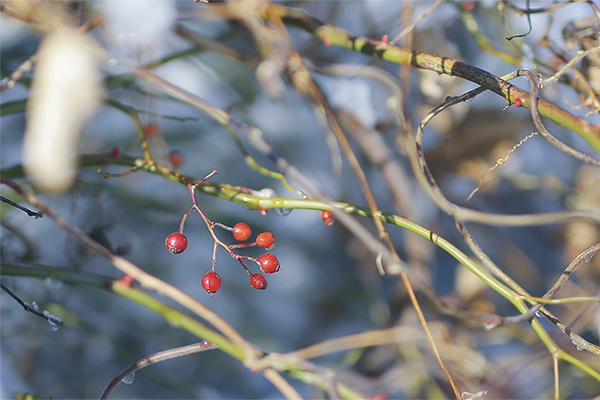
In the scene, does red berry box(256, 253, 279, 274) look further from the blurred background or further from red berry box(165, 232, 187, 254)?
the blurred background

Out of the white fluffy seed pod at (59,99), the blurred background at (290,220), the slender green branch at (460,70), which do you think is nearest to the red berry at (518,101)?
the slender green branch at (460,70)

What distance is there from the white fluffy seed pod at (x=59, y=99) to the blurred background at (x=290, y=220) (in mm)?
144

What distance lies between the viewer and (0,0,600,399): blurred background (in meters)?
0.69

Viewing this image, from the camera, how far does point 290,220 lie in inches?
36.1

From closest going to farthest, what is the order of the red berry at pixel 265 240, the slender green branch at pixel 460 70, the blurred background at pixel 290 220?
the slender green branch at pixel 460 70 → the red berry at pixel 265 240 → the blurred background at pixel 290 220

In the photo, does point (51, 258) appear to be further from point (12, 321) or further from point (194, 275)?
point (194, 275)

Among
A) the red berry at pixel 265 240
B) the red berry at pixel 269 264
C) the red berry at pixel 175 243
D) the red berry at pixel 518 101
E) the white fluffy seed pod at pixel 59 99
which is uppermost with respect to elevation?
the white fluffy seed pod at pixel 59 99

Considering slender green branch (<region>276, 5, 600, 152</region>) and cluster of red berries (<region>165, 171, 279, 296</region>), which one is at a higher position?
slender green branch (<region>276, 5, 600, 152</region>)

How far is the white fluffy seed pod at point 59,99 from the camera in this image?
0.46m

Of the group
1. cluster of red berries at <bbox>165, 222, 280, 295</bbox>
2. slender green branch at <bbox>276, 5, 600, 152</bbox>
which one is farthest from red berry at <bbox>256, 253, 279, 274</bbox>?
slender green branch at <bbox>276, 5, 600, 152</bbox>

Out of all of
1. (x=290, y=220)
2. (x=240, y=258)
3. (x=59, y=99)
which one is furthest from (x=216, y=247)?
(x=290, y=220)

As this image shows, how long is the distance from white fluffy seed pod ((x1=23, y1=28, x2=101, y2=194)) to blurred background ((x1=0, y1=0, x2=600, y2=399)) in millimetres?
144

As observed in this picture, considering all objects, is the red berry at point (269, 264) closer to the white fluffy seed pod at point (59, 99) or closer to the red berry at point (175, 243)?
the red berry at point (175, 243)

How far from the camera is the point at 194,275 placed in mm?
812
